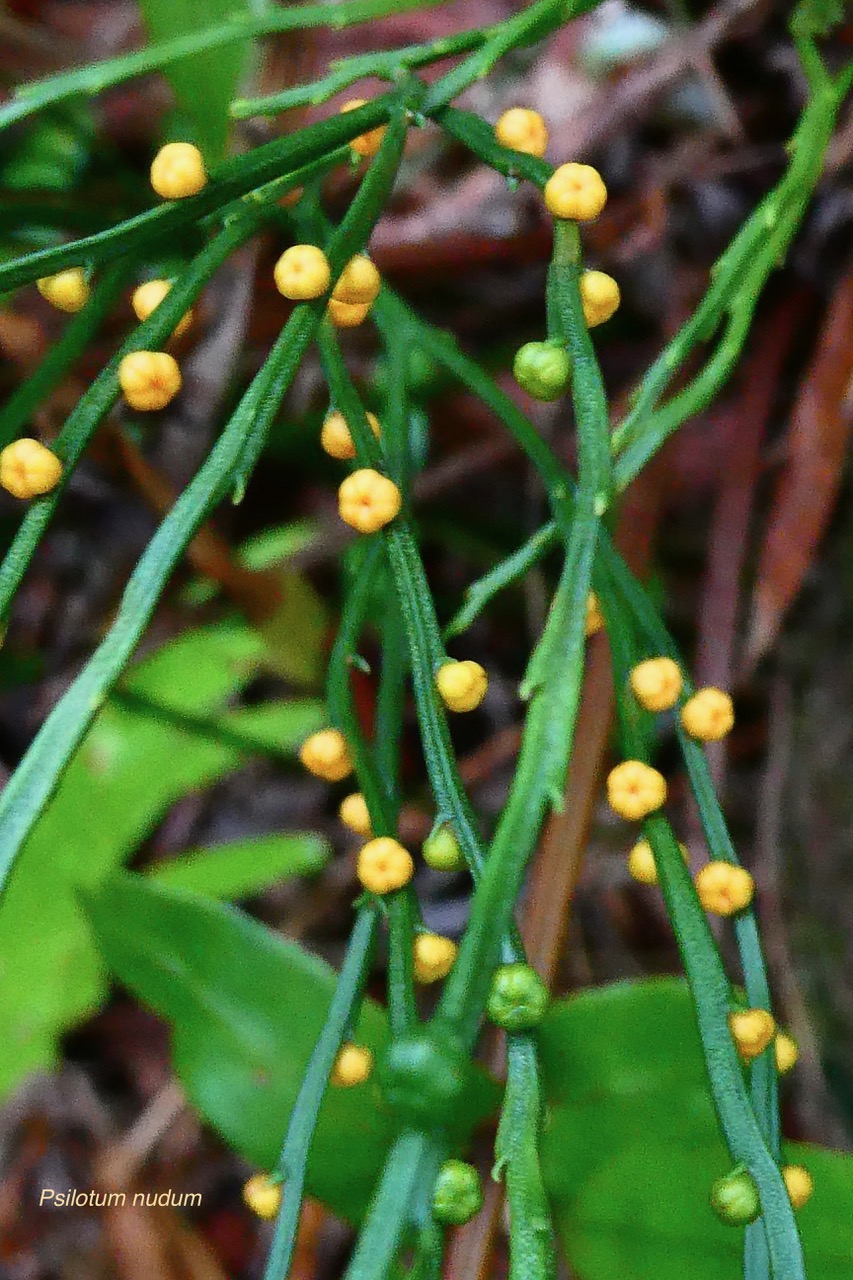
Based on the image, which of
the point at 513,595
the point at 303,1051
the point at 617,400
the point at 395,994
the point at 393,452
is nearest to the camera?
the point at 395,994

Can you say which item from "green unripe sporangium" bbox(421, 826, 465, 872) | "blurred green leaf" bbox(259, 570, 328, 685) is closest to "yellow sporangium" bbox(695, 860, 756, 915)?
"green unripe sporangium" bbox(421, 826, 465, 872)

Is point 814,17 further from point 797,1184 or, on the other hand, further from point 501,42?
point 797,1184

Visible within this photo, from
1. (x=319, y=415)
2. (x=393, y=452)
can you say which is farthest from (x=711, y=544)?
(x=393, y=452)

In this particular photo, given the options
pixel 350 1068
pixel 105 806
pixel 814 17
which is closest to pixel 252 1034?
pixel 350 1068

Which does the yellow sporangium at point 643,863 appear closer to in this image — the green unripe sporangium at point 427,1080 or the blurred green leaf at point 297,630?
the green unripe sporangium at point 427,1080

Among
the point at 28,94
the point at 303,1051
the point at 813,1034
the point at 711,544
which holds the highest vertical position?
the point at 711,544

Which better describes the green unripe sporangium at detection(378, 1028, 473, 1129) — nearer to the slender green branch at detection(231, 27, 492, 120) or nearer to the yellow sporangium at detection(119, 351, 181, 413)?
the yellow sporangium at detection(119, 351, 181, 413)

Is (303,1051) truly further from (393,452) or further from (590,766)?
(393,452)

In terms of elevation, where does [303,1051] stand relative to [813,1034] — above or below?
below

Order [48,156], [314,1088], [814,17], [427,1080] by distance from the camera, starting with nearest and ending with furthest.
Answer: [427,1080] < [314,1088] < [814,17] < [48,156]
